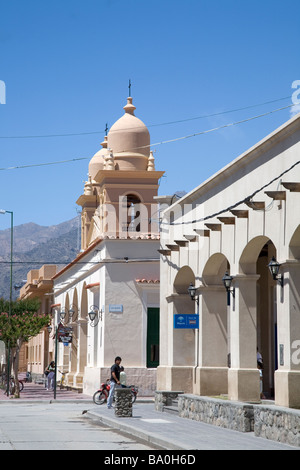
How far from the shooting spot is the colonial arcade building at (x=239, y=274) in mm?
17359

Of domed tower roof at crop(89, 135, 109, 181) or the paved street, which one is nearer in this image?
the paved street

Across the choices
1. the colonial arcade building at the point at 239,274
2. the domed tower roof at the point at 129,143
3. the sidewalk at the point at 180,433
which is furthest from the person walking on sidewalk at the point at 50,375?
the sidewalk at the point at 180,433

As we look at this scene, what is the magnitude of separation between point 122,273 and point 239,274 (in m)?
15.8

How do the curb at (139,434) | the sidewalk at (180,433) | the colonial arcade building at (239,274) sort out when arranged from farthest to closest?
the colonial arcade building at (239,274) → the curb at (139,434) → the sidewalk at (180,433)

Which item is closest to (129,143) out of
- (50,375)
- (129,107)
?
(129,107)

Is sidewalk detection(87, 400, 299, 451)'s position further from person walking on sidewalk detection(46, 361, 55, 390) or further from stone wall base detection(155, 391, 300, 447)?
person walking on sidewalk detection(46, 361, 55, 390)

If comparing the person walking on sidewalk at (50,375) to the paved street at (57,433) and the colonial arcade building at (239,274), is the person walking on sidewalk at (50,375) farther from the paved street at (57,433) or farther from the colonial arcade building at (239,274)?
the colonial arcade building at (239,274)

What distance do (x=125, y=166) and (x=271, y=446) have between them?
86.1ft

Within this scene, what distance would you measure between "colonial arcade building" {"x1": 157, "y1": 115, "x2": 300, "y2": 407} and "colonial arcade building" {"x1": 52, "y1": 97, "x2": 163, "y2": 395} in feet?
24.7

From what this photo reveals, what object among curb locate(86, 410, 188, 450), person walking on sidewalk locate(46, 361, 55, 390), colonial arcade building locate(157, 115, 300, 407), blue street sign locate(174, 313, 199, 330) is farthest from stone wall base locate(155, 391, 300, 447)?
person walking on sidewalk locate(46, 361, 55, 390)

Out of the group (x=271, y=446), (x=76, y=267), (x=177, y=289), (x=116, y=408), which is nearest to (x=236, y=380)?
(x=116, y=408)

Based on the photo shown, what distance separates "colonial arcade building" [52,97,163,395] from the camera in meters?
35.6

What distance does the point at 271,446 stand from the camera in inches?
578
